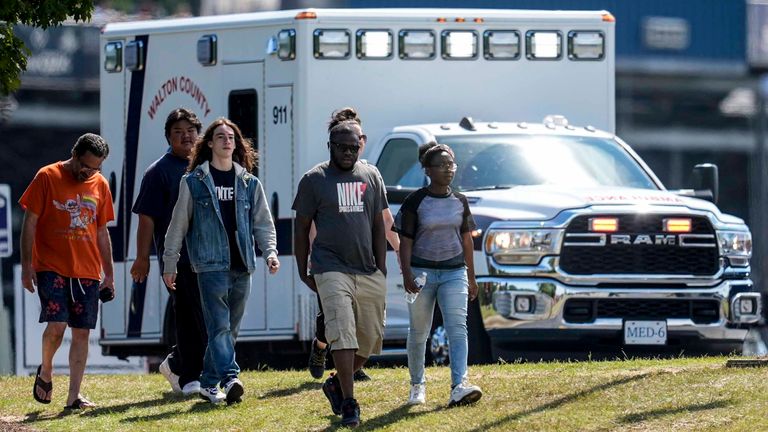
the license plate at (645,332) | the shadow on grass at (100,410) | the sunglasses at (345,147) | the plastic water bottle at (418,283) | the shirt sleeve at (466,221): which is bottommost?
the shadow on grass at (100,410)

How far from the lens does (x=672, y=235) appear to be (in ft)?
47.7

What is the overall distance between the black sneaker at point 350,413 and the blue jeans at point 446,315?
61 cm

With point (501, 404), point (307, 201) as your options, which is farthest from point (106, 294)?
point (501, 404)

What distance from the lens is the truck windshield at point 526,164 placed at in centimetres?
1541

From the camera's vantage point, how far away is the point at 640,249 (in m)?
14.5

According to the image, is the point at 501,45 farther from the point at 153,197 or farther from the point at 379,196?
the point at 379,196

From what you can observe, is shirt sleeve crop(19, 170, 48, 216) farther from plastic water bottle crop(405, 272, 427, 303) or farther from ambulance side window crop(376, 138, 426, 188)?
ambulance side window crop(376, 138, 426, 188)

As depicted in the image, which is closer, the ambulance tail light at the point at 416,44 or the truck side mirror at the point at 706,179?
the truck side mirror at the point at 706,179

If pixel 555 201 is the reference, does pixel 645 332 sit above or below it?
below

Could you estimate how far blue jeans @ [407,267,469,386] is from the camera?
1159cm

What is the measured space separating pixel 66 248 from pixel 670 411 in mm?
4093

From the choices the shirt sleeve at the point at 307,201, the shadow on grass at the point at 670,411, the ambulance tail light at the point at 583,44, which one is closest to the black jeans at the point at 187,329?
the shirt sleeve at the point at 307,201

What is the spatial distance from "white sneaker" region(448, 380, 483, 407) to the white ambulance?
12.8 feet

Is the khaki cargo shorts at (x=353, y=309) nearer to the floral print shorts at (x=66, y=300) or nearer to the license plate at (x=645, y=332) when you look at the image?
the floral print shorts at (x=66, y=300)
